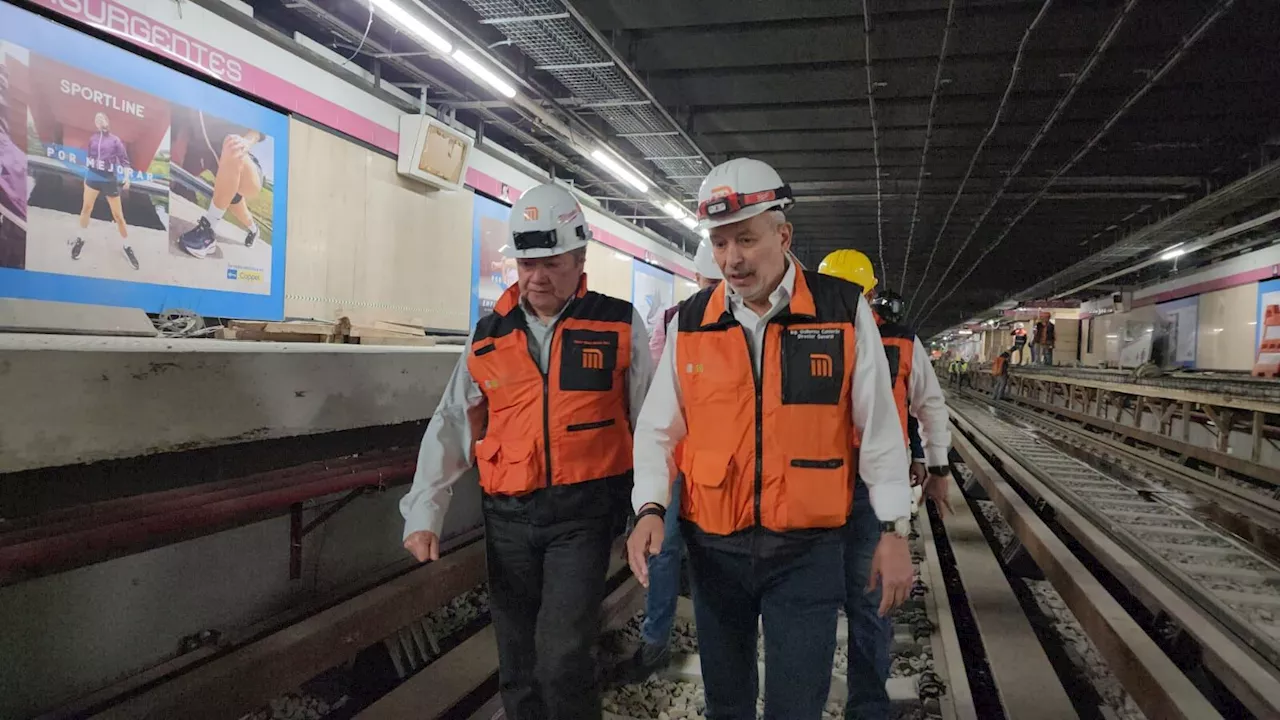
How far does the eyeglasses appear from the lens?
1792mm

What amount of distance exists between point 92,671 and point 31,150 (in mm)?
3349

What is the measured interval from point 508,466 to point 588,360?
0.44m

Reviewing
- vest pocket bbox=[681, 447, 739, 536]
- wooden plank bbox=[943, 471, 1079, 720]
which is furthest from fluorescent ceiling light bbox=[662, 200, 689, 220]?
vest pocket bbox=[681, 447, 739, 536]

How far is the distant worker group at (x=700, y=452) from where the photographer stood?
1746 mm

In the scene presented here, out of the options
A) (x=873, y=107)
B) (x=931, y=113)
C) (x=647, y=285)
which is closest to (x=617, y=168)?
(x=873, y=107)

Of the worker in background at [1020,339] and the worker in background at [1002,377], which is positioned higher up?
the worker in background at [1020,339]

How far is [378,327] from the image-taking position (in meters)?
4.63

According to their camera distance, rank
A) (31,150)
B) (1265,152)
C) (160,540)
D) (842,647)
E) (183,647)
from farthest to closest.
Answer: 1. (1265,152)
2. (31,150)
3. (842,647)
4. (183,647)
5. (160,540)

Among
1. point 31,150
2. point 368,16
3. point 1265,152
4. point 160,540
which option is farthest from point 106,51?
point 1265,152

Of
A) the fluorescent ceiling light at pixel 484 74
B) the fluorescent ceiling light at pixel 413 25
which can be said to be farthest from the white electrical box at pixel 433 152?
the fluorescent ceiling light at pixel 413 25

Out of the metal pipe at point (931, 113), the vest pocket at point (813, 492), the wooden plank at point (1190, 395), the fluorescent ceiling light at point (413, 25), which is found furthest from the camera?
the wooden plank at point (1190, 395)

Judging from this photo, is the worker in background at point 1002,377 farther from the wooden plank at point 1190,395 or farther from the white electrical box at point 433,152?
the white electrical box at point 433,152

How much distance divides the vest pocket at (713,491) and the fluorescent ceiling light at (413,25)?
4.60m

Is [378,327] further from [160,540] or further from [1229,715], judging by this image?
[1229,715]
